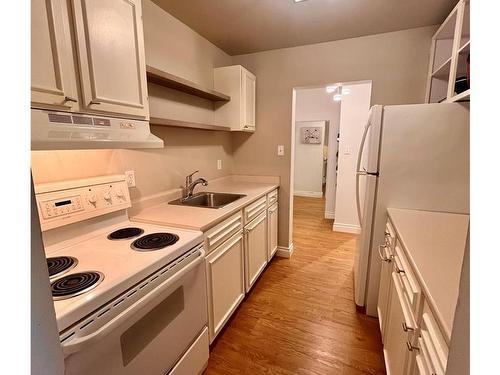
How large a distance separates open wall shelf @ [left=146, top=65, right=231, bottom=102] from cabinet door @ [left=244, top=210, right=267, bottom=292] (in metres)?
1.24

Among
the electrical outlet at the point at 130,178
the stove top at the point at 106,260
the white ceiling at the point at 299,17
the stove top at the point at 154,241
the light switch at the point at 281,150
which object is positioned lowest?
the stove top at the point at 106,260

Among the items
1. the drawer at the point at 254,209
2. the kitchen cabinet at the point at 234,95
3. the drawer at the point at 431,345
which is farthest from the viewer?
the kitchen cabinet at the point at 234,95

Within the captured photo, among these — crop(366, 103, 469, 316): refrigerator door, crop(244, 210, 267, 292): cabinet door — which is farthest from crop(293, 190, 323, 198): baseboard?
crop(366, 103, 469, 316): refrigerator door

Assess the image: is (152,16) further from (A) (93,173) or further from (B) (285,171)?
(B) (285,171)

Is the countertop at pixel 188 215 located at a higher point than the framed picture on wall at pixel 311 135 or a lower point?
lower

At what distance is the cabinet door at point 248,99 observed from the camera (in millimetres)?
2562

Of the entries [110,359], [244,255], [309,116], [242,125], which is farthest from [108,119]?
[309,116]

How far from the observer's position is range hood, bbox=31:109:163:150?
85 cm

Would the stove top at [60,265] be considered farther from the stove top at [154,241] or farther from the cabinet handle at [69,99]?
the cabinet handle at [69,99]

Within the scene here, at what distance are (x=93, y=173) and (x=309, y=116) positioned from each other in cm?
468

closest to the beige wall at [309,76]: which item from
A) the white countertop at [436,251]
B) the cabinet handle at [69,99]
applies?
the white countertop at [436,251]

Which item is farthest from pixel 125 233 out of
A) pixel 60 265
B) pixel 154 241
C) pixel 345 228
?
pixel 345 228

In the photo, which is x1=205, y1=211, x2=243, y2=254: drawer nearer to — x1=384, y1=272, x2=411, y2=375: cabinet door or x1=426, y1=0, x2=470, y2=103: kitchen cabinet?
x1=384, y1=272, x2=411, y2=375: cabinet door

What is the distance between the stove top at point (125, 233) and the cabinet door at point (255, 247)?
88 cm
